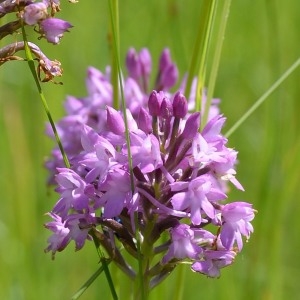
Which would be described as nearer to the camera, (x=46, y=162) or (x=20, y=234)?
(x=46, y=162)

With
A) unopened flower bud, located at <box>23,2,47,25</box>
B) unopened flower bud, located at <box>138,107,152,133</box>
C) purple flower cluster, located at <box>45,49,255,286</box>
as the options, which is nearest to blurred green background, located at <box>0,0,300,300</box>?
purple flower cluster, located at <box>45,49,255,286</box>

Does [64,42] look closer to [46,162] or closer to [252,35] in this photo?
[252,35]

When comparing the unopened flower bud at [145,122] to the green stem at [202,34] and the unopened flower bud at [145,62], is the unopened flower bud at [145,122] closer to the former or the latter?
the green stem at [202,34]

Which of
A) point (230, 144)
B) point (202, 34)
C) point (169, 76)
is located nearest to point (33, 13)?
point (202, 34)

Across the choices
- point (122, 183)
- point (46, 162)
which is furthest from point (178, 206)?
point (46, 162)

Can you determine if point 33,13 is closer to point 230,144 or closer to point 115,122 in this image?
point 115,122

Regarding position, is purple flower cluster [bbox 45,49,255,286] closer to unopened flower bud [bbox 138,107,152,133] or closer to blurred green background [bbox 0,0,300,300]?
unopened flower bud [bbox 138,107,152,133]
